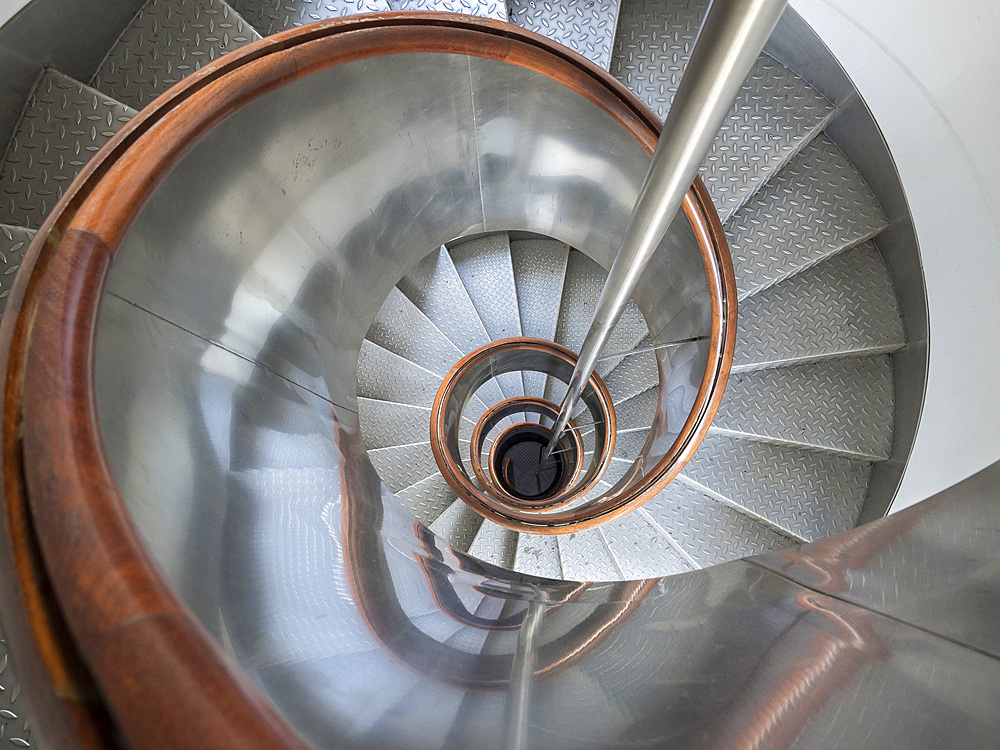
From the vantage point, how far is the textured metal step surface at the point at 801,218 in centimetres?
274

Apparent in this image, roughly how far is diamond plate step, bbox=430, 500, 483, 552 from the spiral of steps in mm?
211

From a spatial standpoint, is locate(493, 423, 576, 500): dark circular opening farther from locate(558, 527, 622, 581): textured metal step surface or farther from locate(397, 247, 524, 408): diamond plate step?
locate(558, 527, 622, 581): textured metal step surface

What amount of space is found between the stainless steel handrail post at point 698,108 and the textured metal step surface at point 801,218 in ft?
5.47

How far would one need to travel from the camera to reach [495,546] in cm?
380

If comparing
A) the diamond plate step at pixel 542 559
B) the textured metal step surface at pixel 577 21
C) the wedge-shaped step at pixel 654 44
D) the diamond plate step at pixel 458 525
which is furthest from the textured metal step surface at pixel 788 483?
the textured metal step surface at pixel 577 21

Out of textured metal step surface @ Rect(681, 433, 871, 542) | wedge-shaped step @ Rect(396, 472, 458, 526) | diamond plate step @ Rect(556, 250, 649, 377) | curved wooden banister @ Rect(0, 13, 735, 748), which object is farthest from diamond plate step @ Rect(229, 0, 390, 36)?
wedge-shaped step @ Rect(396, 472, 458, 526)

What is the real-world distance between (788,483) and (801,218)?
1.34 m

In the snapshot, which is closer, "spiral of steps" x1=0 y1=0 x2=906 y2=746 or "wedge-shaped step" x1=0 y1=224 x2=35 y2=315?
"wedge-shaped step" x1=0 y1=224 x2=35 y2=315

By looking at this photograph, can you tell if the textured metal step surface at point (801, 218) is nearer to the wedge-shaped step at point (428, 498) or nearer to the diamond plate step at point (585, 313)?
the diamond plate step at point (585, 313)

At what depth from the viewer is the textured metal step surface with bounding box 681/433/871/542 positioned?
294 centimetres

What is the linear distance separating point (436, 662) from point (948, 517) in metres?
0.86

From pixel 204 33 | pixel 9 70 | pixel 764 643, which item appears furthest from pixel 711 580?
pixel 9 70

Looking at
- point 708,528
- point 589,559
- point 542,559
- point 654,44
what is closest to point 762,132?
point 654,44

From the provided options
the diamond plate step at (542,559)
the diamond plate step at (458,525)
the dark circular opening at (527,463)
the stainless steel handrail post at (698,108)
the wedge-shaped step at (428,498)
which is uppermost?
the stainless steel handrail post at (698,108)
